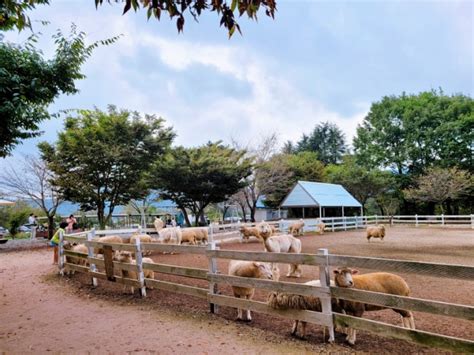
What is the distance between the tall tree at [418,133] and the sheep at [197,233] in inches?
1239

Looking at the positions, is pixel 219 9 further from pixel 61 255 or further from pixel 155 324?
pixel 61 255

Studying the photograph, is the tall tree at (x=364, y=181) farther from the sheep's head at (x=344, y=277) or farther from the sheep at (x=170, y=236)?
the sheep's head at (x=344, y=277)

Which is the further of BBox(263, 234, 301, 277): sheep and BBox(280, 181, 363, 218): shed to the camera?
BBox(280, 181, 363, 218): shed

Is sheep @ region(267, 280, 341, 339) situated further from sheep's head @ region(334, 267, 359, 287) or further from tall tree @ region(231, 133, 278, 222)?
tall tree @ region(231, 133, 278, 222)

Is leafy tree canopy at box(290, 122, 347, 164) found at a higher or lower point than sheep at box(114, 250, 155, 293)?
higher

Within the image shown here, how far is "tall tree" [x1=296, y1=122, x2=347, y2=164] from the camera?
58.2 m

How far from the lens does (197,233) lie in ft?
50.2

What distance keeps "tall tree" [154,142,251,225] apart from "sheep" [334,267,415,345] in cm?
1556

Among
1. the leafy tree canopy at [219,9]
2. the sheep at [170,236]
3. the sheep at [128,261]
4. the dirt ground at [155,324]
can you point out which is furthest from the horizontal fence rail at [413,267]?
the sheep at [170,236]

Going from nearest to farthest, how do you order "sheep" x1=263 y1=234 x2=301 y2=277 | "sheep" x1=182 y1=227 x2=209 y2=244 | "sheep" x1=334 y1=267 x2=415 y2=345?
"sheep" x1=334 y1=267 x2=415 y2=345
"sheep" x1=263 y1=234 x2=301 y2=277
"sheep" x1=182 y1=227 x2=209 y2=244

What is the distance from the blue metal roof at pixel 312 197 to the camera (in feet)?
88.3

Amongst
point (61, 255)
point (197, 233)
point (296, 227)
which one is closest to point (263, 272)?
point (61, 255)

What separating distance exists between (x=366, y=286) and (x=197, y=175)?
15709 mm

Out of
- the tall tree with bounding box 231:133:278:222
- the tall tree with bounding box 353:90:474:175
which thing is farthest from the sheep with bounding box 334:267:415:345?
the tall tree with bounding box 353:90:474:175
